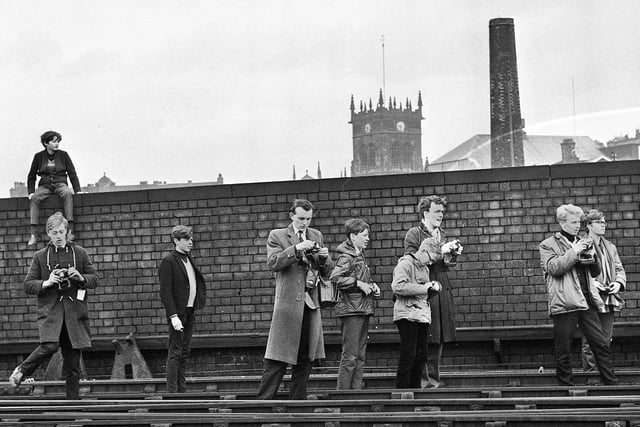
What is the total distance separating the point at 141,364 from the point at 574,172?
6.12 meters

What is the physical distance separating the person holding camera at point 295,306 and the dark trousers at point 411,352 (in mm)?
976

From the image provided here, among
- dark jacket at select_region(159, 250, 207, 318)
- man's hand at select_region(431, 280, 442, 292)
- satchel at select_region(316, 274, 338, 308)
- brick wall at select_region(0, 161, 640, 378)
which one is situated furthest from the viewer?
brick wall at select_region(0, 161, 640, 378)

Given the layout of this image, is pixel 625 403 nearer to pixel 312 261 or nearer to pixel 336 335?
pixel 312 261

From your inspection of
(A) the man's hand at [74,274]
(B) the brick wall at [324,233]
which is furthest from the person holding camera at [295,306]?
(B) the brick wall at [324,233]

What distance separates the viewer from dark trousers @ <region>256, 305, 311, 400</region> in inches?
410

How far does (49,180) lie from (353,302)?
23.4ft

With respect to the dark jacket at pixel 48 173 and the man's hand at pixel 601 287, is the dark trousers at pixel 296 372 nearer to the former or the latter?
the man's hand at pixel 601 287

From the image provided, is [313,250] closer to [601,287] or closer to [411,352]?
[411,352]

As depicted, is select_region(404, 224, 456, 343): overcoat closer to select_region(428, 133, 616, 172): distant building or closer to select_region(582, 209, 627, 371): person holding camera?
select_region(582, 209, 627, 371): person holding camera

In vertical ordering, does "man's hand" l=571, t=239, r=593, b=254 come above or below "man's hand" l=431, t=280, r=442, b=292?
above

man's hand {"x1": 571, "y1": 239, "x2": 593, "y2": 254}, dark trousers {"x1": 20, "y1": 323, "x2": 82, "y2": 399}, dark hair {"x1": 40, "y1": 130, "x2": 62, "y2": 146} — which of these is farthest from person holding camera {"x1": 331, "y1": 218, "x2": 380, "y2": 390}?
dark hair {"x1": 40, "y1": 130, "x2": 62, "y2": 146}

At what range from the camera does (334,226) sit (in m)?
16.6

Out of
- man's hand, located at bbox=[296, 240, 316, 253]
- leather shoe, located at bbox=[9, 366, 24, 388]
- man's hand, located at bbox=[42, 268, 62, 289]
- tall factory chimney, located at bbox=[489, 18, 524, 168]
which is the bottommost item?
leather shoe, located at bbox=[9, 366, 24, 388]

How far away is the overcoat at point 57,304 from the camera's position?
11.5 m
